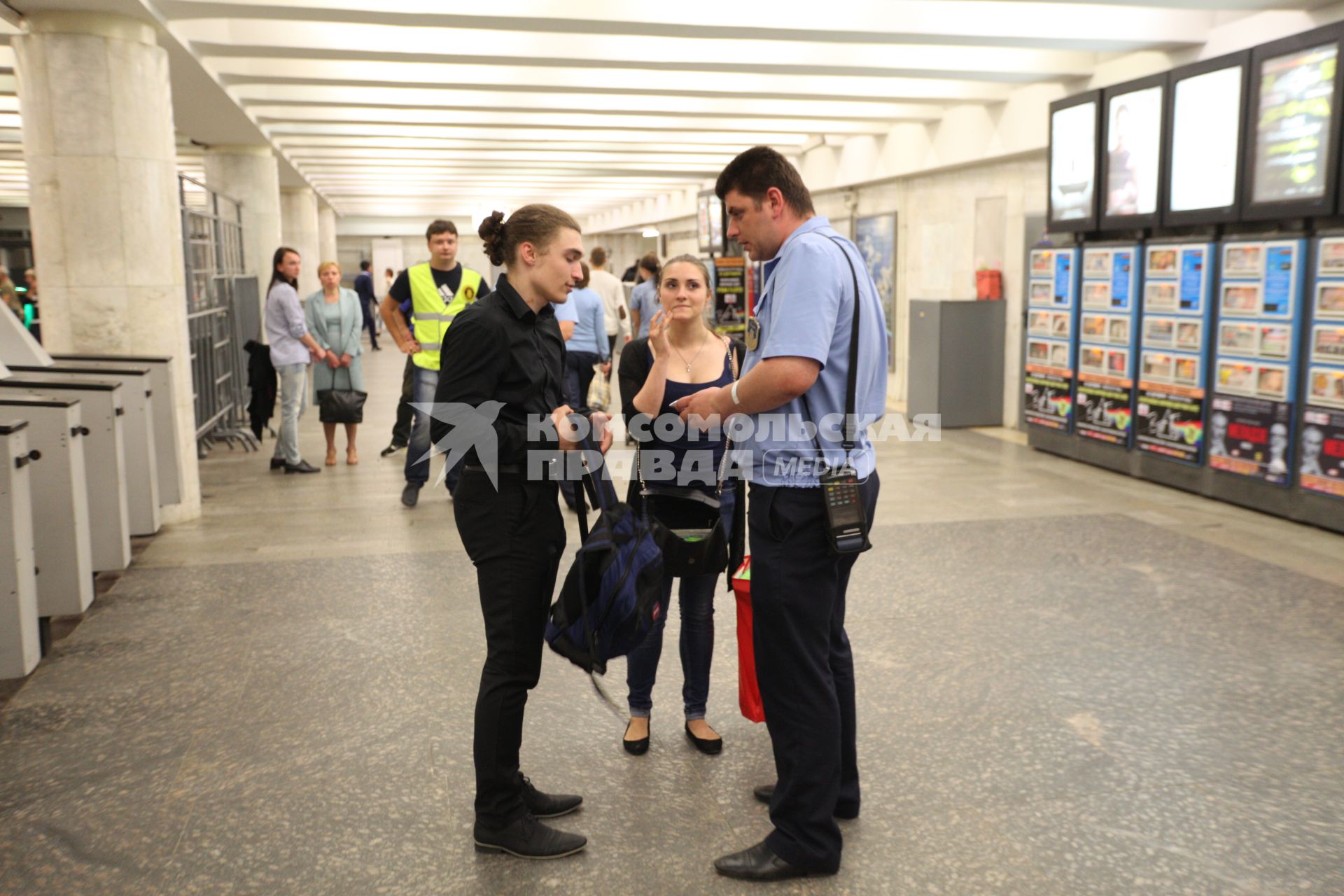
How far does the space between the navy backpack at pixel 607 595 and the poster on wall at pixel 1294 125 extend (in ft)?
17.5

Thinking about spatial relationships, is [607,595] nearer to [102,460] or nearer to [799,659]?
[799,659]

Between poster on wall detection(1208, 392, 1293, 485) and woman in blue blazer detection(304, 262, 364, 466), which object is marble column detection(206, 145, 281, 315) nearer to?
woman in blue blazer detection(304, 262, 364, 466)

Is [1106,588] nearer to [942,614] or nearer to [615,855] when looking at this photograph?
[942,614]

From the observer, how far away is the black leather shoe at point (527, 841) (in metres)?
2.68

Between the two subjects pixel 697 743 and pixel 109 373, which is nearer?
pixel 697 743

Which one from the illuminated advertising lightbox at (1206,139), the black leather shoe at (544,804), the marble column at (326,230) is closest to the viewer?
the black leather shoe at (544,804)

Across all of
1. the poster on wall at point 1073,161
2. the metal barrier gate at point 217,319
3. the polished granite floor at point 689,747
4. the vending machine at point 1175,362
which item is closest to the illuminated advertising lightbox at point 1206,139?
the vending machine at point 1175,362

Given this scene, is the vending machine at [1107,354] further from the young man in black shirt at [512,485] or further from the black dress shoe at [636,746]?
the young man in black shirt at [512,485]

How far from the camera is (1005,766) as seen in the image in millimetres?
3156

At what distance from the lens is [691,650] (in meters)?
3.29

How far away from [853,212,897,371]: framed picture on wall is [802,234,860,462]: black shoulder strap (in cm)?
1050

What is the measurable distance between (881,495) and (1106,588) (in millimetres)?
2316

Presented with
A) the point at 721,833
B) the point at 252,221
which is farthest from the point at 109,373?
the point at 252,221

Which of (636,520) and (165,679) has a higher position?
(636,520)
